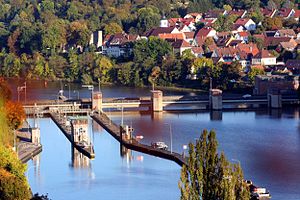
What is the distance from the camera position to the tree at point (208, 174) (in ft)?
37.9

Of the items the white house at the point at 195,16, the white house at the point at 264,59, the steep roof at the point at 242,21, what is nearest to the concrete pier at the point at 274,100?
the white house at the point at 264,59

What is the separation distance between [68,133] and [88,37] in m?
16.0

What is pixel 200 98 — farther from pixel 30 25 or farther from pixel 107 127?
pixel 30 25

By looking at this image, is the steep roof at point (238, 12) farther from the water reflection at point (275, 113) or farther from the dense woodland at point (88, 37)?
the water reflection at point (275, 113)

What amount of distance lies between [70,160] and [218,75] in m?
12.1

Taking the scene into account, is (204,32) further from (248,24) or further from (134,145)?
(134,145)

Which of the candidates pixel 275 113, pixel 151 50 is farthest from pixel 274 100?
pixel 151 50

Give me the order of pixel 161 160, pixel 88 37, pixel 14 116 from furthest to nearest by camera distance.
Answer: pixel 88 37 < pixel 14 116 < pixel 161 160

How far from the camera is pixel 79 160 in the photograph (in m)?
18.4

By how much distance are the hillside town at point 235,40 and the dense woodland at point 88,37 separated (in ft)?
1.48

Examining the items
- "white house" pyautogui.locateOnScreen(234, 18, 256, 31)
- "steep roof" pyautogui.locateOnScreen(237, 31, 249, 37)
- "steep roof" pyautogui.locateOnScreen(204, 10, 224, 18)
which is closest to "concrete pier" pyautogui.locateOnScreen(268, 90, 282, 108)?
"steep roof" pyautogui.locateOnScreen(237, 31, 249, 37)

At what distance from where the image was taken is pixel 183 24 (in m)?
38.5

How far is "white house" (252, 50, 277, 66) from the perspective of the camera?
31.5 metres

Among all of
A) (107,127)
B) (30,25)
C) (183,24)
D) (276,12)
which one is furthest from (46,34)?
(107,127)
